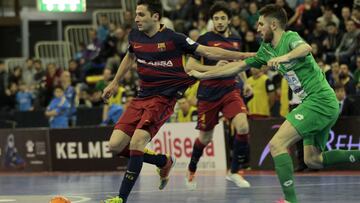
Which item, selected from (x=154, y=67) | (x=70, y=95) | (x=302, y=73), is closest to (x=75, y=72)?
(x=70, y=95)

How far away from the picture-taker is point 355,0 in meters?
20.5

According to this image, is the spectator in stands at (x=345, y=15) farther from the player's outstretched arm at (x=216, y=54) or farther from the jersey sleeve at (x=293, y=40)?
the jersey sleeve at (x=293, y=40)

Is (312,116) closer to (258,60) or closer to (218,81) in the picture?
(258,60)

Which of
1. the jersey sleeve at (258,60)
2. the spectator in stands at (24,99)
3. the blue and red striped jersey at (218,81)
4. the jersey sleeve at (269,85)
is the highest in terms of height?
the jersey sleeve at (258,60)

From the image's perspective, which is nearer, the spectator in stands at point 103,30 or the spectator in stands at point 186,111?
the spectator in stands at point 186,111

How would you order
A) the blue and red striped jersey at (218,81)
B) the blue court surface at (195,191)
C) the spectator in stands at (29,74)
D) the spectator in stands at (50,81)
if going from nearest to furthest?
the blue court surface at (195,191) < the blue and red striped jersey at (218,81) < the spectator in stands at (50,81) < the spectator in stands at (29,74)

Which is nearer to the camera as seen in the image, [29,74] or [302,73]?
[302,73]

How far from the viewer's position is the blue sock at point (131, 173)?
32.9ft

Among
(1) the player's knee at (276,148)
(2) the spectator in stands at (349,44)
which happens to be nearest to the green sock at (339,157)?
(1) the player's knee at (276,148)

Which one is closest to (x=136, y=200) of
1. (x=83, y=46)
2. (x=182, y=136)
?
(x=182, y=136)

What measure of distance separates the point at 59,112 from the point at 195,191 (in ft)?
31.3

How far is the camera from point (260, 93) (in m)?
18.5

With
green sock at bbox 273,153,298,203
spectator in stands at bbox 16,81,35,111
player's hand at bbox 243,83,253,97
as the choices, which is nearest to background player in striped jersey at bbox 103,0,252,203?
green sock at bbox 273,153,298,203

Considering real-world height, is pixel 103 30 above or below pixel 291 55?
below
